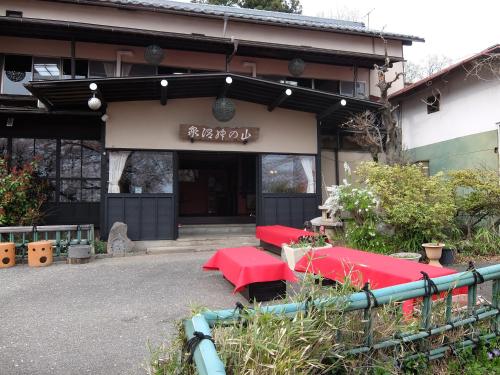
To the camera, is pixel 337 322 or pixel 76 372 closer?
pixel 337 322

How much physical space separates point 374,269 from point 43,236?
7770mm

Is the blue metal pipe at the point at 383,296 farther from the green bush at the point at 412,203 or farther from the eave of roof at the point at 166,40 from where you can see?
the eave of roof at the point at 166,40

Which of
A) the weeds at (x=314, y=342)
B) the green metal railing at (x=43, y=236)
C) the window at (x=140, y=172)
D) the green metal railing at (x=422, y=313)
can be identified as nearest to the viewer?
the weeds at (x=314, y=342)

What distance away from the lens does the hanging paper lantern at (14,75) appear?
1025cm

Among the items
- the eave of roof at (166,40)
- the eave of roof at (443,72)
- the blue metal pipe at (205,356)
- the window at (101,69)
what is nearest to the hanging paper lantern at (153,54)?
the eave of roof at (166,40)

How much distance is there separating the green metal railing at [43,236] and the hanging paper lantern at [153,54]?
5059 mm

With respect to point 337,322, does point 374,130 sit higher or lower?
higher

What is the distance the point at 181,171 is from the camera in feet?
51.9

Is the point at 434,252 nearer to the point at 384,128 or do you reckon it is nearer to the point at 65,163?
the point at 384,128

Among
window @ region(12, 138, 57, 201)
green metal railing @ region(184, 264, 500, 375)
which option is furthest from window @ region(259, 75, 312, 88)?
green metal railing @ region(184, 264, 500, 375)

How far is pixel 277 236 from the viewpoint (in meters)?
7.93

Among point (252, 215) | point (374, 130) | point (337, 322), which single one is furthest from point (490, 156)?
point (337, 322)

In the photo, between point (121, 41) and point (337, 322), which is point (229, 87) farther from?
point (337, 322)

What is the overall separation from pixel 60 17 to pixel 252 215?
948 cm
